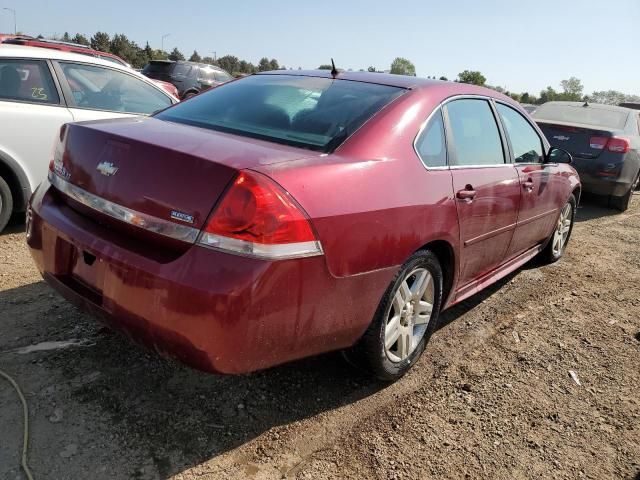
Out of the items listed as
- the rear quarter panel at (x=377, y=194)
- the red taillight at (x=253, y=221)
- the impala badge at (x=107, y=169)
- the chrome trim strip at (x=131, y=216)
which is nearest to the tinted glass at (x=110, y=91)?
the chrome trim strip at (x=131, y=216)

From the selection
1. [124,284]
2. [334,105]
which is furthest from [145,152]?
[334,105]

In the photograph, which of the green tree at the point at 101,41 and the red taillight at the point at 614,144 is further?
the green tree at the point at 101,41

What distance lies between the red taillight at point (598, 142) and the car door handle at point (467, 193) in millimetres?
5227

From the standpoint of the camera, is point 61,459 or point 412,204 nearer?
→ point 61,459

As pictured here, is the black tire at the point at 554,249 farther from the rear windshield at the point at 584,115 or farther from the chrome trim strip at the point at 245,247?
the chrome trim strip at the point at 245,247

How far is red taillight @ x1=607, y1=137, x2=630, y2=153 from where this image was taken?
24.0ft

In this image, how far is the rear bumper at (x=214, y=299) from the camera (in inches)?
77.0

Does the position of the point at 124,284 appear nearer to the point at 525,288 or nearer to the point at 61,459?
the point at 61,459

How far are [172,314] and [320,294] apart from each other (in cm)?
57

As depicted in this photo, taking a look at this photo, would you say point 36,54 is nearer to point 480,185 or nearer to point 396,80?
point 396,80

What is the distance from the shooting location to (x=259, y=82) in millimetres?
3365

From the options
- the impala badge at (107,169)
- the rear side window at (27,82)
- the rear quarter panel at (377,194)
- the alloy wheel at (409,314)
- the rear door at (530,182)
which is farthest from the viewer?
the rear side window at (27,82)

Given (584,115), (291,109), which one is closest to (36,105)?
(291,109)

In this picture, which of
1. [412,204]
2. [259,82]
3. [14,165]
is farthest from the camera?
[14,165]
